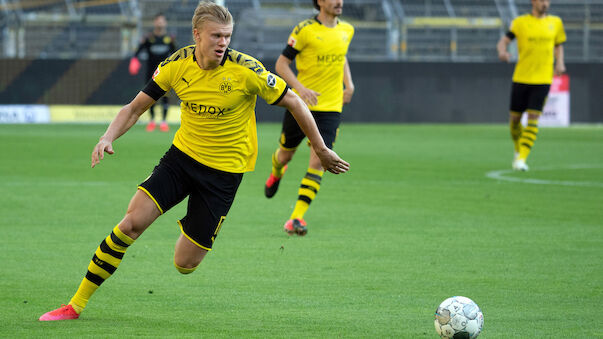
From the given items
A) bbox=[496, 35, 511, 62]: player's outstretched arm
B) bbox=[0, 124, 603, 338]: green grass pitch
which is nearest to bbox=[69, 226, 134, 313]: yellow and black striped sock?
bbox=[0, 124, 603, 338]: green grass pitch

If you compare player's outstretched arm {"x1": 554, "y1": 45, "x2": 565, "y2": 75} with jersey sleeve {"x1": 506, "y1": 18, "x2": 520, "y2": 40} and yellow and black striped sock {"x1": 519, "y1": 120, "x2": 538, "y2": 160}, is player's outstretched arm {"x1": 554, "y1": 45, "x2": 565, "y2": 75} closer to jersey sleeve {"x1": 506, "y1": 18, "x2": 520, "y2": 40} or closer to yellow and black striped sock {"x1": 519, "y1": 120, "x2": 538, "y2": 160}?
jersey sleeve {"x1": 506, "y1": 18, "x2": 520, "y2": 40}

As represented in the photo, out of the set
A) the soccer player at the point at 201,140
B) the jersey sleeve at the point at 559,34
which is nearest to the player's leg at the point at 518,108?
the jersey sleeve at the point at 559,34

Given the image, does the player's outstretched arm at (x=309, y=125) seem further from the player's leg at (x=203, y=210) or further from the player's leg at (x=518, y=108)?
the player's leg at (x=518, y=108)

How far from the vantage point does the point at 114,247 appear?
564cm

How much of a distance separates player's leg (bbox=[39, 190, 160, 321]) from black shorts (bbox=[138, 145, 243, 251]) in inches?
9.6

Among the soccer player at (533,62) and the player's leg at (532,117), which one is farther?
the soccer player at (533,62)

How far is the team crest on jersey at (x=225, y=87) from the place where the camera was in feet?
19.0

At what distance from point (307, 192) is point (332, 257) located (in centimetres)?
158

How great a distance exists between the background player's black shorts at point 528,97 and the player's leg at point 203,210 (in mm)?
10115

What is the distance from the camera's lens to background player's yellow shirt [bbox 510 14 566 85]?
15.4m

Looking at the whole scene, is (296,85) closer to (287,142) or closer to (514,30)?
(287,142)

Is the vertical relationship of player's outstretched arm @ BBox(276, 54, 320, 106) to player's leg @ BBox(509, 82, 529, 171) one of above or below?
below

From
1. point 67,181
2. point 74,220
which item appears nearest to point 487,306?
point 74,220

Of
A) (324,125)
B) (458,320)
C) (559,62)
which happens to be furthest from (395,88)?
(458,320)
